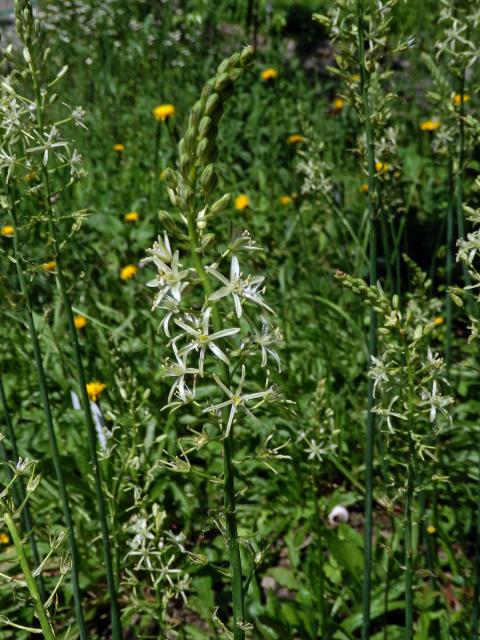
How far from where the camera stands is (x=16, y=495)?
288 centimetres

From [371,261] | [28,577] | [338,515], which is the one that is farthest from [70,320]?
[338,515]

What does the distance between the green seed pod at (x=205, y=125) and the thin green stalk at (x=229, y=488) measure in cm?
14

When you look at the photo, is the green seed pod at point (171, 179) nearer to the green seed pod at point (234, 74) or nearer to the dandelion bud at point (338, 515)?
the green seed pod at point (234, 74)

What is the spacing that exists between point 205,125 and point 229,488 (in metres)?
0.71

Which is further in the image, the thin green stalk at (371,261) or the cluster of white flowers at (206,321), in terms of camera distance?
the thin green stalk at (371,261)

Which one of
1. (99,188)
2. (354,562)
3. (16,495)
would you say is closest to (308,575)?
(354,562)

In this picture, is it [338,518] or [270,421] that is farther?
[270,421]

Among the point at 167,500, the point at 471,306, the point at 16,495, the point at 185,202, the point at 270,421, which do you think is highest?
the point at 185,202

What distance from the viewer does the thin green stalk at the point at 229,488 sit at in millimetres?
1459

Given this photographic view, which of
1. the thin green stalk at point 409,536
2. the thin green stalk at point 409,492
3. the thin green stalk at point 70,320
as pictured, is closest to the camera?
the thin green stalk at point 409,492

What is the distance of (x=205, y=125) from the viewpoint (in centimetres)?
142

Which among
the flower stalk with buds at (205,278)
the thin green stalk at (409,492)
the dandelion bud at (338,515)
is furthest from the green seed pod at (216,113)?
the dandelion bud at (338,515)

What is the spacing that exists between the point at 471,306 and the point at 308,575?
4.44 ft

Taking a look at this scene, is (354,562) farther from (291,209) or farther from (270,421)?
(291,209)
